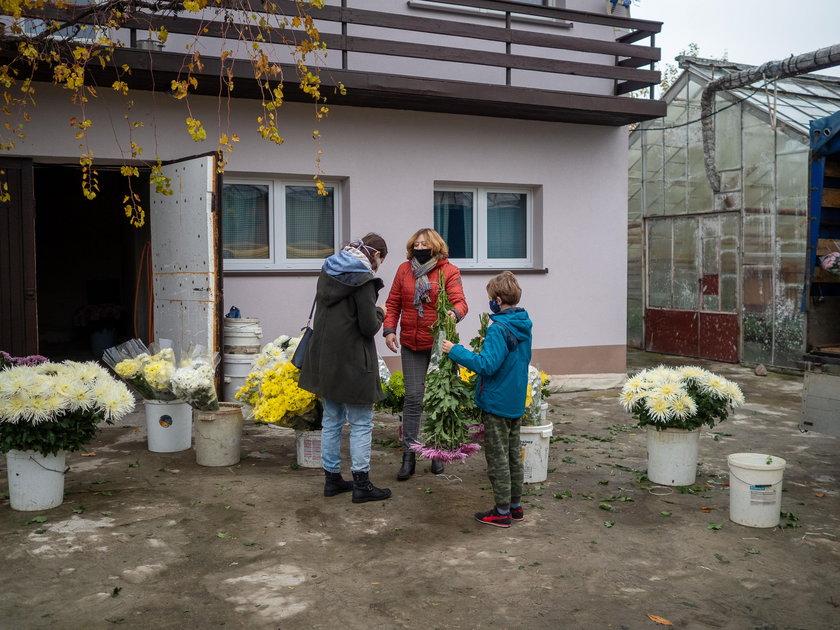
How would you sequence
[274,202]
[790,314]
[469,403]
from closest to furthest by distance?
[469,403], [274,202], [790,314]

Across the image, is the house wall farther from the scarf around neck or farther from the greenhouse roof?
the greenhouse roof

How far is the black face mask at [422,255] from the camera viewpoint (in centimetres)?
591

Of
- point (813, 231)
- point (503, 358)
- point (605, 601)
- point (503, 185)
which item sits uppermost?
point (503, 185)

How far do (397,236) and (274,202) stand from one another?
151cm

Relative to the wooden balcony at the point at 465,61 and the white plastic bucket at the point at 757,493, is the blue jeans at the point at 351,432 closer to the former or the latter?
the white plastic bucket at the point at 757,493

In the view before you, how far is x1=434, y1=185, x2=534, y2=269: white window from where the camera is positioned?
9758 millimetres

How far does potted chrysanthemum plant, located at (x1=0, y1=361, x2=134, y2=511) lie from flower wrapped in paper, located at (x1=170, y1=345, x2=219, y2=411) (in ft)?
2.60

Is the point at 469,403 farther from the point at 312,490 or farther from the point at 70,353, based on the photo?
the point at 70,353

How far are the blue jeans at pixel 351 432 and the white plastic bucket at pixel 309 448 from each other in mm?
726

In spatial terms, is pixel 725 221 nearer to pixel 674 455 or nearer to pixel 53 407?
pixel 674 455

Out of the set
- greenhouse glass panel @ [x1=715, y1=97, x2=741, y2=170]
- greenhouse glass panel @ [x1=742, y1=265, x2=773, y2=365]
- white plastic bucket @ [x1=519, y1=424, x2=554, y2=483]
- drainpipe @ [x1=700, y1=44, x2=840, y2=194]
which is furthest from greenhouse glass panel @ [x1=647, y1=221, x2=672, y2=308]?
white plastic bucket @ [x1=519, y1=424, x2=554, y2=483]

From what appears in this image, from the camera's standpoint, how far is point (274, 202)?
28.9 feet

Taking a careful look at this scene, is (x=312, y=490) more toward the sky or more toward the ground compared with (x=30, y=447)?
more toward the ground

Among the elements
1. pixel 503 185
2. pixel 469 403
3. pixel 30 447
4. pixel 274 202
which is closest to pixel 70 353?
pixel 274 202
